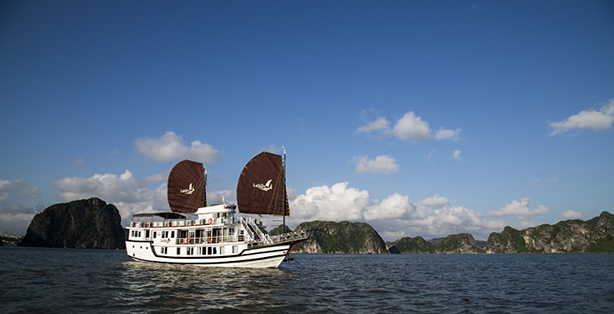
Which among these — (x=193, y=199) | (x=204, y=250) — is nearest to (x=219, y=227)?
(x=204, y=250)

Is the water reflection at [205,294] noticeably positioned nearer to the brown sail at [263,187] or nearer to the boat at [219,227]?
the boat at [219,227]

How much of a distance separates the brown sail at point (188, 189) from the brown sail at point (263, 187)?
8684 millimetres

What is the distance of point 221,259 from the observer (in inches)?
1571

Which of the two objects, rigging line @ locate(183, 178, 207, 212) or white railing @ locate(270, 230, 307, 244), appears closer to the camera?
white railing @ locate(270, 230, 307, 244)

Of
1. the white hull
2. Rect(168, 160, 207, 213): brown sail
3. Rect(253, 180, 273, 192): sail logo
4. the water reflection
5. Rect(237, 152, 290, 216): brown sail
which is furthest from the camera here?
Rect(168, 160, 207, 213): brown sail

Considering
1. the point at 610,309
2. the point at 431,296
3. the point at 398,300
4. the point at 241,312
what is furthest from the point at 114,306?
the point at 610,309

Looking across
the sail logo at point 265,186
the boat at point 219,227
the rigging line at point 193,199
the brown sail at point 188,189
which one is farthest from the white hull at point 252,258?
the brown sail at point 188,189

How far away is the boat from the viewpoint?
129 feet

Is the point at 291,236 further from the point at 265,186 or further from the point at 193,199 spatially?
the point at 193,199

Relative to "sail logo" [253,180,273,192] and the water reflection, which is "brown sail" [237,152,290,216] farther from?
the water reflection

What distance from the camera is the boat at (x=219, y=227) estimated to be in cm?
3941

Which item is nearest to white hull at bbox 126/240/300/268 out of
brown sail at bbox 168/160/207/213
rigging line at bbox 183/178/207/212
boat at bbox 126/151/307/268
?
boat at bbox 126/151/307/268

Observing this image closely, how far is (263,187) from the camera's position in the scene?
4619 cm

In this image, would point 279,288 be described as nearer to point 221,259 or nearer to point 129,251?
point 221,259
